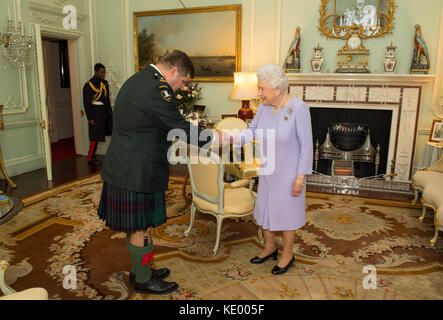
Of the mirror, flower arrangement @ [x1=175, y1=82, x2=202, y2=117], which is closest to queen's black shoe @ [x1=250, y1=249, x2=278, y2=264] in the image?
flower arrangement @ [x1=175, y1=82, x2=202, y2=117]

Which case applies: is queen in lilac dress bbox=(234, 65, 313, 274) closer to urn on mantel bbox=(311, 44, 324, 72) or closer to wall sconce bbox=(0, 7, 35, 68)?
urn on mantel bbox=(311, 44, 324, 72)

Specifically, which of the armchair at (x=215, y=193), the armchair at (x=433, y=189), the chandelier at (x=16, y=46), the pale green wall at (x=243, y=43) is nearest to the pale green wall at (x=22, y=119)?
the pale green wall at (x=243, y=43)

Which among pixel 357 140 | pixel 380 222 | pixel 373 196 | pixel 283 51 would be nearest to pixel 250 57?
pixel 283 51

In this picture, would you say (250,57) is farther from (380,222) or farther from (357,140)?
(380,222)

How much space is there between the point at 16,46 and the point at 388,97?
557cm

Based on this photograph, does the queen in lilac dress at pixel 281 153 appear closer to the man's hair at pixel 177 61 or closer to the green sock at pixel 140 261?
the man's hair at pixel 177 61

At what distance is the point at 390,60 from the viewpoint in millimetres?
5062

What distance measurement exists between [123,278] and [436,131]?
4499 millimetres

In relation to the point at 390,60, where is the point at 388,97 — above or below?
below

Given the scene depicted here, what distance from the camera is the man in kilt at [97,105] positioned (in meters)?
6.23

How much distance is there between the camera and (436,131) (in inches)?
194

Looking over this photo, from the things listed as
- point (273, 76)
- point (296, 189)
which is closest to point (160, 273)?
point (296, 189)

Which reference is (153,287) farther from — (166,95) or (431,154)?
(431,154)

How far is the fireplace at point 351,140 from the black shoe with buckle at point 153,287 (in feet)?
12.5
